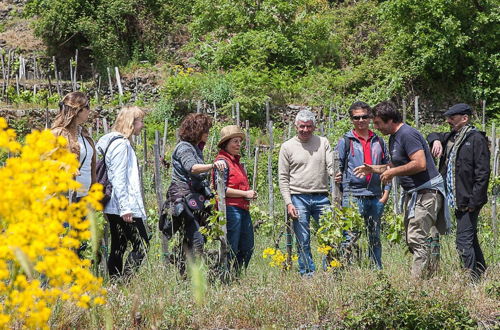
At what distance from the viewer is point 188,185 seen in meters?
5.10

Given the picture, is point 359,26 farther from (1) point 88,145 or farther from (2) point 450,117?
(1) point 88,145

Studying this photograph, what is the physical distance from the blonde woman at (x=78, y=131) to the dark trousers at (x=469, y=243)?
8.98 ft

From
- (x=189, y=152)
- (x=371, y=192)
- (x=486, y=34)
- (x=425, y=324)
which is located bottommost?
(x=425, y=324)

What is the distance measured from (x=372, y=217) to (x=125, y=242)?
191cm

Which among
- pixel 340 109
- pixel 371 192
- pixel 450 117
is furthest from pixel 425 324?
pixel 340 109

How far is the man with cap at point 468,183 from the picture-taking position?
5.20 metres

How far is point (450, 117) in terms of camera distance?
541cm

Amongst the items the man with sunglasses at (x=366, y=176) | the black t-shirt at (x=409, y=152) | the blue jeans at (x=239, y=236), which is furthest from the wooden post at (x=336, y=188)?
the blue jeans at (x=239, y=236)

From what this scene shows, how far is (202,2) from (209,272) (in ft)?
45.7

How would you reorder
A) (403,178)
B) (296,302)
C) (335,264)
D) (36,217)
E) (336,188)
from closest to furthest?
(36,217) → (296,302) → (335,264) → (403,178) → (336,188)

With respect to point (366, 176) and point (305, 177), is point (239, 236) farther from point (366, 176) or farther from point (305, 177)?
point (366, 176)

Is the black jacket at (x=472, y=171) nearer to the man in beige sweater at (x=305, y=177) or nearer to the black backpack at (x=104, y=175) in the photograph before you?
the man in beige sweater at (x=305, y=177)

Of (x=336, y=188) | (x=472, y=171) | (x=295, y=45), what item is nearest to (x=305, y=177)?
(x=336, y=188)

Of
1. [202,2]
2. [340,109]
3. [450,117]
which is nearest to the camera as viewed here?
[450,117]
